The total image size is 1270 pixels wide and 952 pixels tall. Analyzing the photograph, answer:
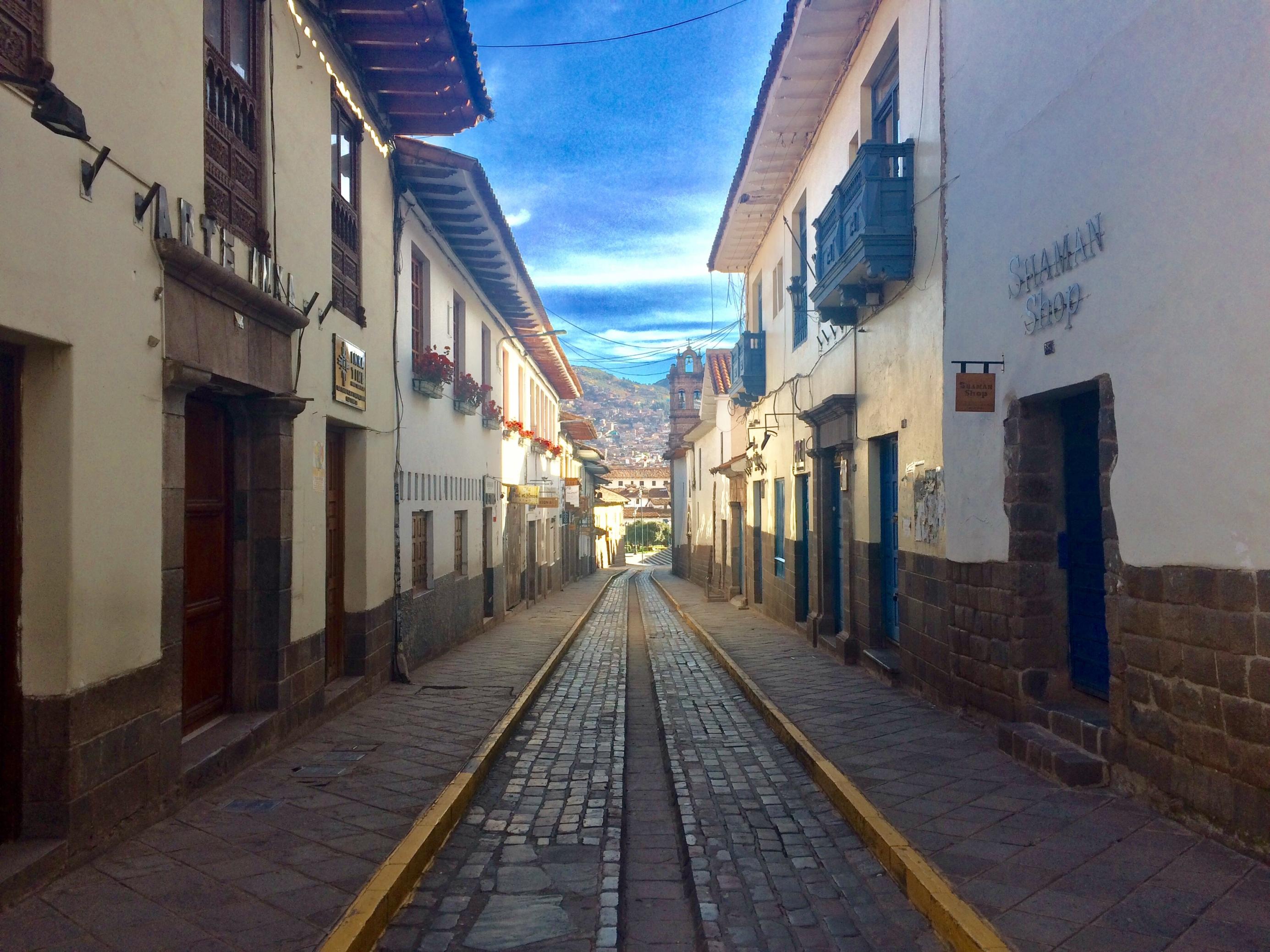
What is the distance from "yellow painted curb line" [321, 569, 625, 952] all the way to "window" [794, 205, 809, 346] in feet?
29.0

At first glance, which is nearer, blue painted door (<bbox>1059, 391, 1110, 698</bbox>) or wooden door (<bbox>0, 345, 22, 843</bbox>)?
wooden door (<bbox>0, 345, 22, 843</bbox>)

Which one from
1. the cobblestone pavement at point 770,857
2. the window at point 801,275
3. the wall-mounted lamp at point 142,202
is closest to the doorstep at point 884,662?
the cobblestone pavement at point 770,857

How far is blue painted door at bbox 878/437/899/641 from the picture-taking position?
33.3 feet

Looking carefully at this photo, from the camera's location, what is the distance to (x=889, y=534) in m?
10.4

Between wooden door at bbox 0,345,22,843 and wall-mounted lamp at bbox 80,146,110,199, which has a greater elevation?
wall-mounted lamp at bbox 80,146,110,199

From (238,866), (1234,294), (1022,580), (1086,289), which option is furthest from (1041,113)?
(238,866)

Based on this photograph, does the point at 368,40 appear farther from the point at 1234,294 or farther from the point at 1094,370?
the point at 1234,294

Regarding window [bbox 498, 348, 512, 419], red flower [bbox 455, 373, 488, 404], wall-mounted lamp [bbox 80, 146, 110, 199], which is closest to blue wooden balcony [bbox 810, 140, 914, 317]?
red flower [bbox 455, 373, 488, 404]

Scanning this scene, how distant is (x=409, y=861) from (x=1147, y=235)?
505cm

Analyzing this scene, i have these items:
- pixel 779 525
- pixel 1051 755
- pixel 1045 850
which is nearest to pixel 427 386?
pixel 779 525

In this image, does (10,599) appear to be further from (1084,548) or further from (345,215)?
(1084,548)

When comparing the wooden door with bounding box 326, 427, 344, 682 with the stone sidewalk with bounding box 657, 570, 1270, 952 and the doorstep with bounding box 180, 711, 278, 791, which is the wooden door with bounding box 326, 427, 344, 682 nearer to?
the doorstep with bounding box 180, 711, 278, 791

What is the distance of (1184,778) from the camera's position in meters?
4.79

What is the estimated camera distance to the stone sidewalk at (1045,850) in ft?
12.0
